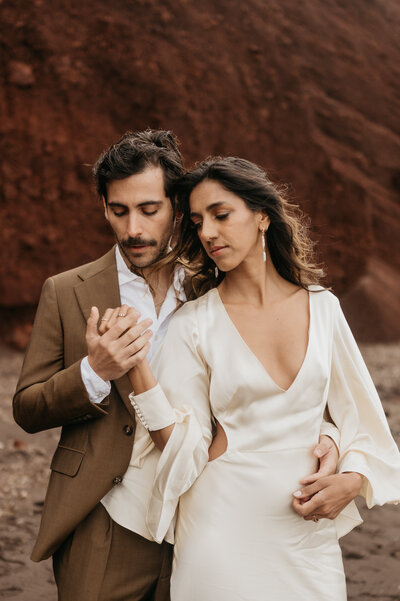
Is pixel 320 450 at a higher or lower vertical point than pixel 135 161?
lower

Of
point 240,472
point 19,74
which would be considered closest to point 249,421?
point 240,472

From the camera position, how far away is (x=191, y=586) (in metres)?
2.42

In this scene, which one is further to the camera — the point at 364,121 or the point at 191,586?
the point at 364,121

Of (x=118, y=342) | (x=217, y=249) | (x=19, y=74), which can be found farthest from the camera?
(x=19, y=74)

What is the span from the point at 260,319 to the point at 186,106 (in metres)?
10.5

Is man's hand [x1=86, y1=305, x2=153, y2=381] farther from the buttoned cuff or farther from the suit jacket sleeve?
the buttoned cuff

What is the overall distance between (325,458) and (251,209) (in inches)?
35.0

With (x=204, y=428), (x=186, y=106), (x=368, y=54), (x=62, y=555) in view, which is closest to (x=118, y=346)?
(x=204, y=428)

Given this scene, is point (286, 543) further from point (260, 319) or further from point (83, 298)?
point (83, 298)

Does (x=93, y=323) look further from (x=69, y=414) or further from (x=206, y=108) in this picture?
(x=206, y=108)

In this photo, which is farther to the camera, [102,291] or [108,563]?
[102,291]

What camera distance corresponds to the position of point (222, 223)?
8.34 ft

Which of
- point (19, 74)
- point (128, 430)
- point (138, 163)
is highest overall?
point (19, 74)

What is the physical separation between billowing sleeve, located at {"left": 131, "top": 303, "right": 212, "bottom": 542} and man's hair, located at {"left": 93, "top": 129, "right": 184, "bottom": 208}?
0.59 meters
